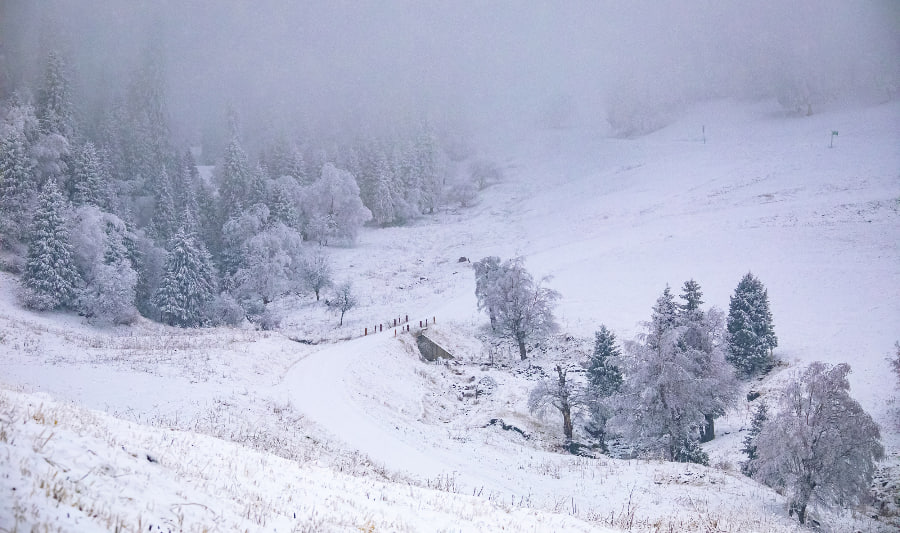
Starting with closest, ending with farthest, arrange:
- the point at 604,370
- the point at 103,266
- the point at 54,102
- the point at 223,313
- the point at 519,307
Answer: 1. the point at 604,370
2. the point at 103,266
3. the point at 519,307
4. the point at 223,313
5. the point at 54,102

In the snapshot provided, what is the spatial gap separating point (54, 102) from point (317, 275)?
42318mm

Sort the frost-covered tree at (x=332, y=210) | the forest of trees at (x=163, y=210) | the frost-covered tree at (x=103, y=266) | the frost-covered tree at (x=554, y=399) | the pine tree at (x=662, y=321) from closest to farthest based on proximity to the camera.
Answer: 1. the pine tree at (x=662, y=321)
2. the frost-covered tree at (x=554, y=399)
3. the frost-covered tree at (x=103, y=266)
4. the forest of trees at (x=163, y=210)
5. the frost-covered tree at (x=332, y=210)

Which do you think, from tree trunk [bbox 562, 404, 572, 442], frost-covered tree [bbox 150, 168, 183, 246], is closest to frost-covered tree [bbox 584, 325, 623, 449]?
tree trunk [bbox 562, 404, 572, 442]

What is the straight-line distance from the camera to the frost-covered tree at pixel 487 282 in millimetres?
45656

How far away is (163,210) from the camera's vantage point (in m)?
63.5

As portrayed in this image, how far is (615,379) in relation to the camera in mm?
31156

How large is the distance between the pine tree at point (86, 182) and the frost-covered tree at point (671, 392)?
57.6 metres

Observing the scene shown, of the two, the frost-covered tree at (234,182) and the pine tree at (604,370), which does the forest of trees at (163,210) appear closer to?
the frost-covered tree at (234,182)

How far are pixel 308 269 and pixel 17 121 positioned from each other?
3324 cm

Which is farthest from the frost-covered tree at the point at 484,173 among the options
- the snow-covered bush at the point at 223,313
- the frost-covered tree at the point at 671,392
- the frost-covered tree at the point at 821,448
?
the frost-covered tree at the point at 821,448

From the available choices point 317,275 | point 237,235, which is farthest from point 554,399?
point 237,235

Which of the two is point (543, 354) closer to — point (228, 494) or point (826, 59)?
point (228, 494)

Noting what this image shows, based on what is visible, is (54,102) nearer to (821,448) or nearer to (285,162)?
(285,162)

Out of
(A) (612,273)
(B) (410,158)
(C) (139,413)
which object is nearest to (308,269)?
(A) (612,273)
